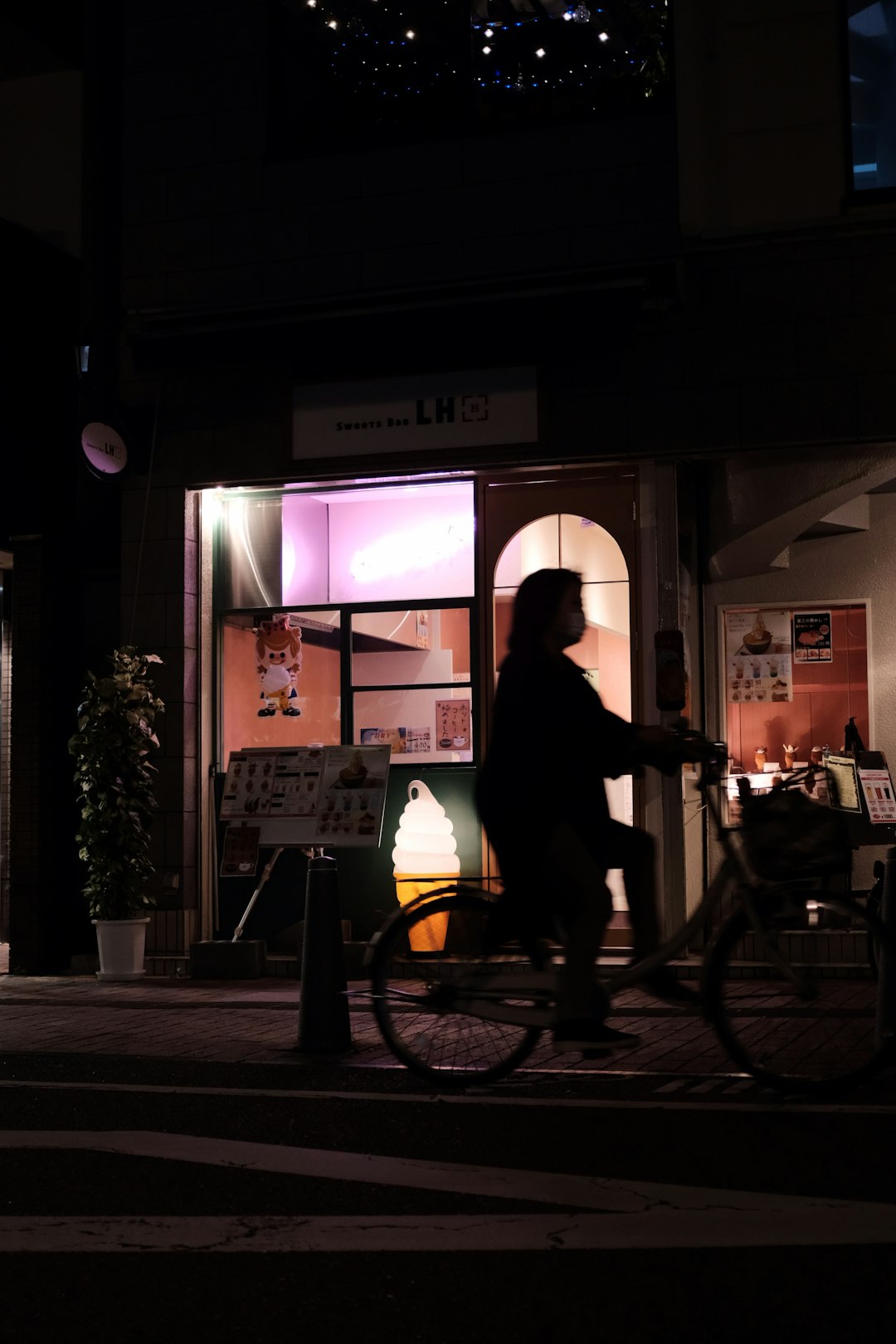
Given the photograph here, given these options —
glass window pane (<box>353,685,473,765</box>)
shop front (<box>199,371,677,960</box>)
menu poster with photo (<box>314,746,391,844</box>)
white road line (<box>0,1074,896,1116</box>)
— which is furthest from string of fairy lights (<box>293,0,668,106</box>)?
white road line (<box>0,1074,896,1116</box>)

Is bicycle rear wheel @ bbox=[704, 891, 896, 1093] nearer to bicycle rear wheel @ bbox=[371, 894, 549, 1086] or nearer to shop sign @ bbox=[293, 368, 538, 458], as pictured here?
bicycle rear wheel @ bbox=[371, 894, 549, 1086]

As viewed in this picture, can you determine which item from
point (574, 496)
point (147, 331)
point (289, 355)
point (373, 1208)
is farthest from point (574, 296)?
point (373, 1208)

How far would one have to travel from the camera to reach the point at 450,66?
1142 centimetres

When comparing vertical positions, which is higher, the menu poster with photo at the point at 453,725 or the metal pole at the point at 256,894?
the menu poster with photo at the point at 453,725

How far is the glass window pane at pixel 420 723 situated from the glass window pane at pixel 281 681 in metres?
0.27

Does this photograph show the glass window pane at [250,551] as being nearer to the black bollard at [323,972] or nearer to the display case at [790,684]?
the display case at [790,684]

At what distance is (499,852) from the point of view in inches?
225

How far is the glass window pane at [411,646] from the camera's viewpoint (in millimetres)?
11367

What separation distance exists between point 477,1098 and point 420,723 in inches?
227

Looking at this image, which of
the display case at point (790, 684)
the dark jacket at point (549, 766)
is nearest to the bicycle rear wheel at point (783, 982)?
the dark jacket at point (549, 766)

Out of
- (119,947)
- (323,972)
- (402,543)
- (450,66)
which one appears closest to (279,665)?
(402,543)

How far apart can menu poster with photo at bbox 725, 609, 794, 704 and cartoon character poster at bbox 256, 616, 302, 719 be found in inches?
135

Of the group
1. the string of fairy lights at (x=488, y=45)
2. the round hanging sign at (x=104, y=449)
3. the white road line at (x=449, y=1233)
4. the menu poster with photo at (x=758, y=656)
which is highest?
the string of fairy lights at (x=488, y=45)

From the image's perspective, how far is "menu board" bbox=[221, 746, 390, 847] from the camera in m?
10.9
